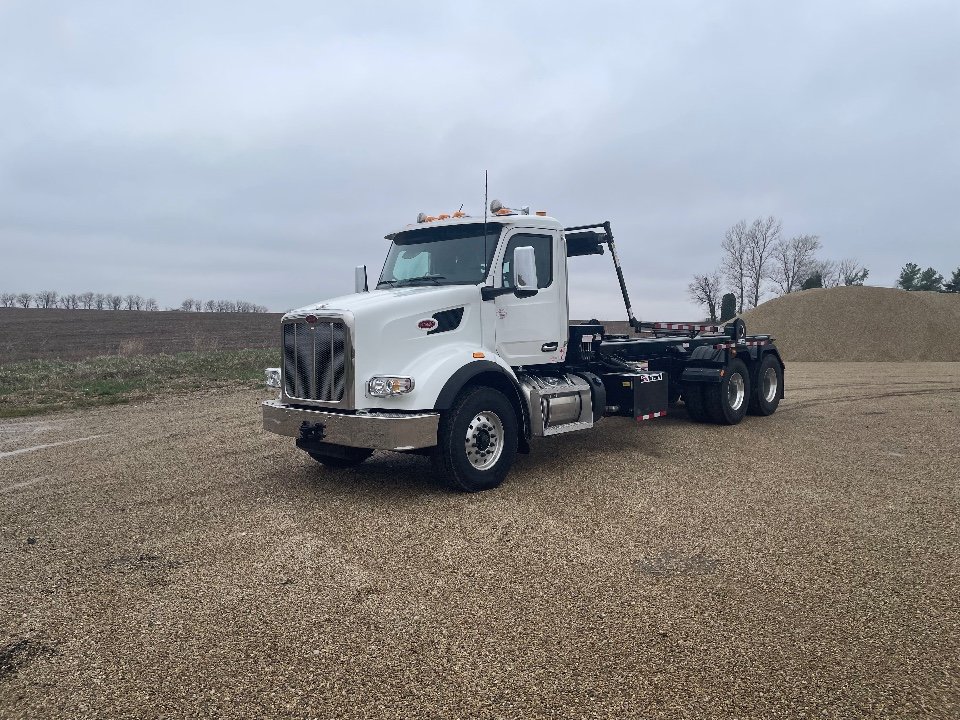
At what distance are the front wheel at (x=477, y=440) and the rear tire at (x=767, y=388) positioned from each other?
243 inches

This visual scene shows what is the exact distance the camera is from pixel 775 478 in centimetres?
738

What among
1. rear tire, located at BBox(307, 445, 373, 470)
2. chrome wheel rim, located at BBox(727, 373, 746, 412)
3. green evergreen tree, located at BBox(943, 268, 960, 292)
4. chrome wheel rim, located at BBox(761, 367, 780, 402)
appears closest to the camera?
rear tire, located at BBox(307, 445, 373, 470)

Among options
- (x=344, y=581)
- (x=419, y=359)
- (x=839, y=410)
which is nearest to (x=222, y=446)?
(x=419, y=359)

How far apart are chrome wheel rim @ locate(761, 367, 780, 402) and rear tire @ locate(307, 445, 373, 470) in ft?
24.2

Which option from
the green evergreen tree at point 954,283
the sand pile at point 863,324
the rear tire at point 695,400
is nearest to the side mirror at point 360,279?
the rear tire at point 695,400

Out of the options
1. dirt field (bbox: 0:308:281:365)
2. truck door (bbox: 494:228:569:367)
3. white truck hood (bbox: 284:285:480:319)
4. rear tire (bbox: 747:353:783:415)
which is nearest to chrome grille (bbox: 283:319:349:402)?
white truck hood (bbox: 284:285:480:319)

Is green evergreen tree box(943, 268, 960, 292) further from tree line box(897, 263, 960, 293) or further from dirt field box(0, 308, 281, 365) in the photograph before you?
dirt field box(0, 308, 281, 365)

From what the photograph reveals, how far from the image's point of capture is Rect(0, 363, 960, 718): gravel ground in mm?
3320

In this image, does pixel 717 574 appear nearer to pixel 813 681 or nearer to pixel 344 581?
pixel 813 681

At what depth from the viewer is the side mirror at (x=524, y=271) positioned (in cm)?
725

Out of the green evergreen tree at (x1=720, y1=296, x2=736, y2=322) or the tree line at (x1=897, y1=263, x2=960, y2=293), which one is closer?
the green evergreen tree at (x1=720, y1=296, x2=736, y2=322)

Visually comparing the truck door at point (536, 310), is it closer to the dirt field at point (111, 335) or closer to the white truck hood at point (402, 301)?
the white truck hood at point (402, 301)

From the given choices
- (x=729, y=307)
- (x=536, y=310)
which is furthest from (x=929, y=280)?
(x=536, y=310)

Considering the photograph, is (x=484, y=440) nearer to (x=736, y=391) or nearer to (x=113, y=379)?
(x=736, y=391)
